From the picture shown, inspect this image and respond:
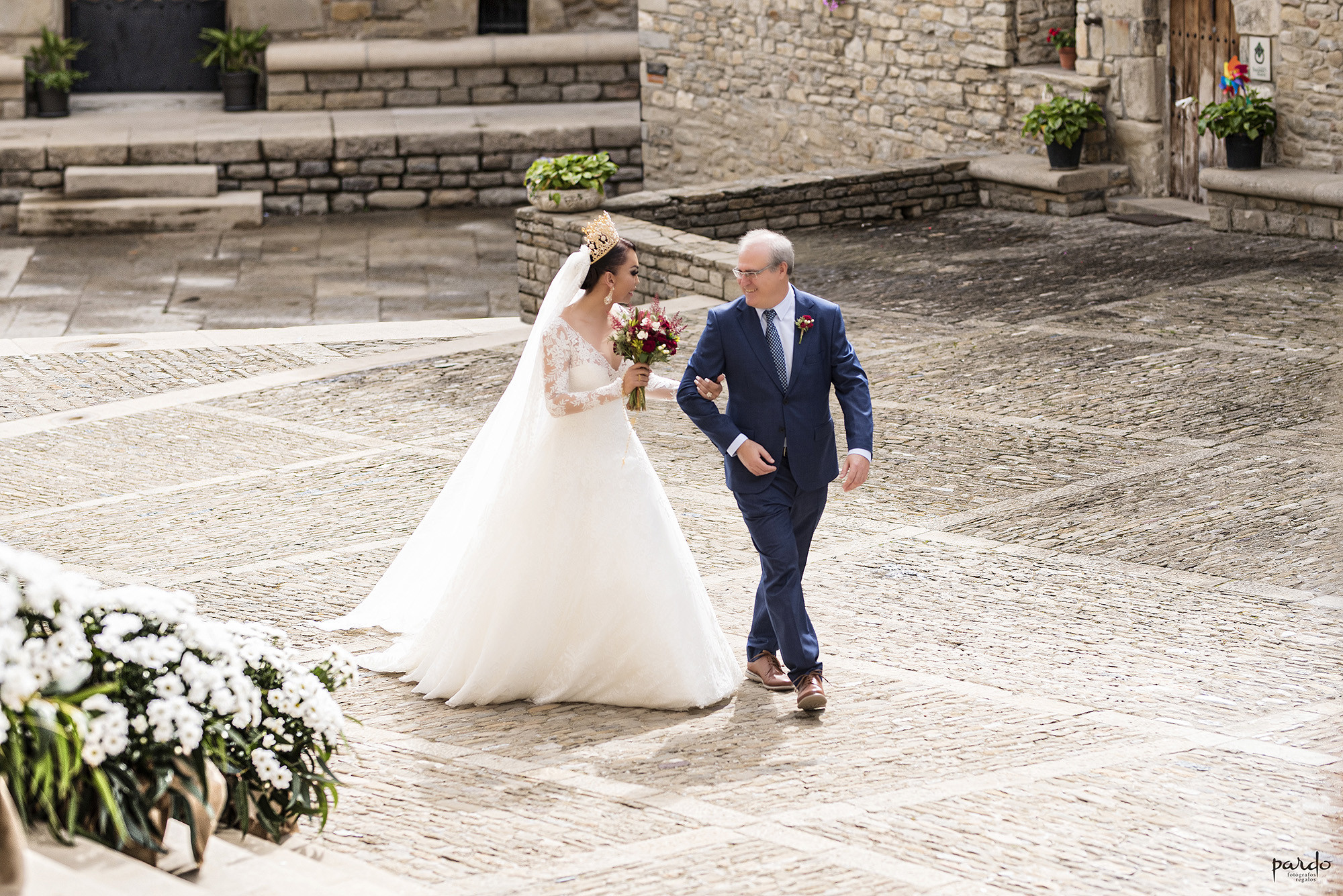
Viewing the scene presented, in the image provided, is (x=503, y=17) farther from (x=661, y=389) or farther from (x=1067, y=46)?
(x=661, y=389)

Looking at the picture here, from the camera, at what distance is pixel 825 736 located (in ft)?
16.5

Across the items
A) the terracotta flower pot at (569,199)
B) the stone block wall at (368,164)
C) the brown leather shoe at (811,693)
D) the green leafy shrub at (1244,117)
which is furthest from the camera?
the stone block wall at (368,164)

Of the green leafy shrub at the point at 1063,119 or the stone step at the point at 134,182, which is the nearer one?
the green leafy shrub at the point at 1063,119

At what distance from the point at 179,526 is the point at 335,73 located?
1486cm

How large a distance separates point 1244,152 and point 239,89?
13.4 meters

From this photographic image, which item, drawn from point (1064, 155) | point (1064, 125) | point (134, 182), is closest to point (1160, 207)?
point (1064, 155)

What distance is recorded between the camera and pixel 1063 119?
1477 centimetres

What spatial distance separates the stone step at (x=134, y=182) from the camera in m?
19.2

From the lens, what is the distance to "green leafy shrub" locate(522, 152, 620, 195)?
44.5 ft

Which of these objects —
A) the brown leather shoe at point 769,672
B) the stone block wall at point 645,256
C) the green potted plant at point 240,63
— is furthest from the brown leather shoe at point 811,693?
the green potted plant at point 240,63

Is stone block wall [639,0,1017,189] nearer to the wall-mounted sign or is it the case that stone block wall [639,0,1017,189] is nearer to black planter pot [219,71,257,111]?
the wall-mounted sign

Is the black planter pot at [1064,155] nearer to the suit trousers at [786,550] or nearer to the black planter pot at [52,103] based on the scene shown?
the suit trousers at [786,550]

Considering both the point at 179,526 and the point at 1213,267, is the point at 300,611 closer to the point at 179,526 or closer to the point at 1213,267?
the point at 179,526

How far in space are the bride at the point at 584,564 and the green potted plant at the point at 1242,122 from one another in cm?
931
